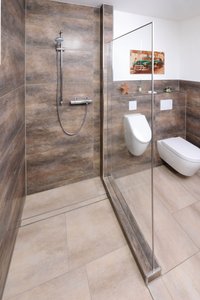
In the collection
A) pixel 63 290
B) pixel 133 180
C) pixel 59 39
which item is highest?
pixel 59 39

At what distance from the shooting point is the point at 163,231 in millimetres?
1684

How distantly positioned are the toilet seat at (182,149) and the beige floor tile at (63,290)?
1.72 meters

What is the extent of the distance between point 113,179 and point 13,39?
1831 millimetres

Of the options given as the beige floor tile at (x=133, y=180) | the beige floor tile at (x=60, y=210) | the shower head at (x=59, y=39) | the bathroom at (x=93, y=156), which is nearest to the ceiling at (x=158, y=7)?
the bathroom at (x=93, y=156)

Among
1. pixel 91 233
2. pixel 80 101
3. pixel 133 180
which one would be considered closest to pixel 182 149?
pixel 133 180

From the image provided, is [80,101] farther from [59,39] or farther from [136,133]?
[136,133]

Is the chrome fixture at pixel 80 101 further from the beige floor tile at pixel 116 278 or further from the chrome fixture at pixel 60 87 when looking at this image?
the beige floor tile at pixel 116 278

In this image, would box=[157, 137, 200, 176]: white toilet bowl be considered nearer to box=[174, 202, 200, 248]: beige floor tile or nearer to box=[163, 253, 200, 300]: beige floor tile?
box=[174, 202, 200, 248]: beige floor tile

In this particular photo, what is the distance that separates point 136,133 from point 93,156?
71 cm

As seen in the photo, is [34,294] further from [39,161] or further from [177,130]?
[177,130]

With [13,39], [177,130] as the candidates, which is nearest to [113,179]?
[177,130]

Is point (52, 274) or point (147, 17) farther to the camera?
point (147, 17)

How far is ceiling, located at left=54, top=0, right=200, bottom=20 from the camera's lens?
205 centimetres

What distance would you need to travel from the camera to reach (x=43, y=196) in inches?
87.4
